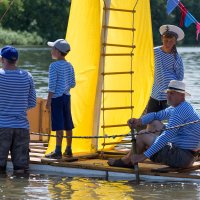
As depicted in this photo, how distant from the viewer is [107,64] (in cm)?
1101

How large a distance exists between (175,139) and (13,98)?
1.97 meters

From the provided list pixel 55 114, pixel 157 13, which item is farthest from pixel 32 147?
pixel 157 13

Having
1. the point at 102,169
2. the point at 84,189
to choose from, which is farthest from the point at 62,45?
the point at 84,189

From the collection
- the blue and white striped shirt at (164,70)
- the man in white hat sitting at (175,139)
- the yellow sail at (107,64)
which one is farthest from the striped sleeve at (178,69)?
the man in white hat sitting at (175,139)

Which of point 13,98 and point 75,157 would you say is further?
point 75,157

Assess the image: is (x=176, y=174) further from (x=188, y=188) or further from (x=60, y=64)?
(x=60, y=64)

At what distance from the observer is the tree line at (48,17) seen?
248 feet

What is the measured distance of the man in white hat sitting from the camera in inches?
379

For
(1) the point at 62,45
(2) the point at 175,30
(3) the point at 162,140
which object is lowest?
(3) the point at 162,140

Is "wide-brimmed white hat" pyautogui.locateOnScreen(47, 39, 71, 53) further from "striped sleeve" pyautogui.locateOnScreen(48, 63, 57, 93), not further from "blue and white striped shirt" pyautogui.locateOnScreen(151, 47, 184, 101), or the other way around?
"blue and white striped shirt" pyautogui.locateOnScreen(151, 47, 184, 101)

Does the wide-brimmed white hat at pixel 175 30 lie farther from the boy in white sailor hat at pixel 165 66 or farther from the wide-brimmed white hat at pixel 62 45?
the wide-brimmed white hat at pixel 62 45

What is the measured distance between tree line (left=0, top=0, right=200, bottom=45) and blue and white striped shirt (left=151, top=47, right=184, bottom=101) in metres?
62.2

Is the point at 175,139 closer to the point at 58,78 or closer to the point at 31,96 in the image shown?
the point at 58,78

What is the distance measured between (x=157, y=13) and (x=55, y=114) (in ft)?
219
